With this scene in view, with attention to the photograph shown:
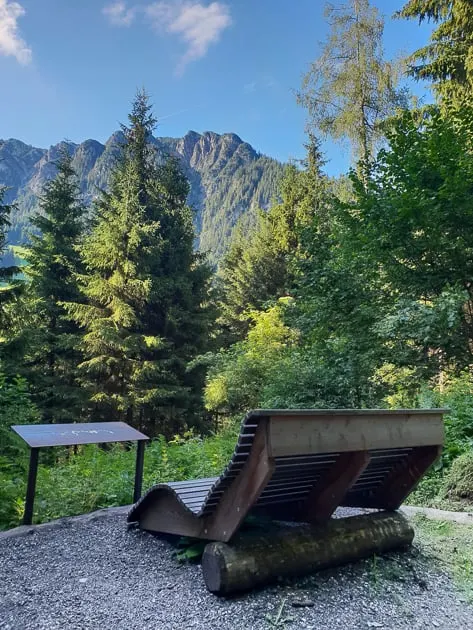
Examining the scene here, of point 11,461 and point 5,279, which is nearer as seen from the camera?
point 11,461

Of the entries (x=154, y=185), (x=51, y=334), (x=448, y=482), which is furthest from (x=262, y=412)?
(x=154, y=185)

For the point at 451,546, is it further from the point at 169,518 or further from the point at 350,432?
the point at 169,518

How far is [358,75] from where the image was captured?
11820 millimetres

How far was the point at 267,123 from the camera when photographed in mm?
30422

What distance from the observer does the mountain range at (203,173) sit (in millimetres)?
93750

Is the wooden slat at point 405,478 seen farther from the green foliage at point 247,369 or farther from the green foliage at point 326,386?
the green foliage at point 247,369

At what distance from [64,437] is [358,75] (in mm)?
12243

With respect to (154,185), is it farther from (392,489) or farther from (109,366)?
(392,489)

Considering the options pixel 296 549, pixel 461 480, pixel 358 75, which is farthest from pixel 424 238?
pixel 358 75

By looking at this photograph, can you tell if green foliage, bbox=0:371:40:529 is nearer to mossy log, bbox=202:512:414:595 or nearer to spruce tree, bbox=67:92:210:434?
mossy log, bbox=202:512:414:595

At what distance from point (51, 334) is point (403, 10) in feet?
39.5

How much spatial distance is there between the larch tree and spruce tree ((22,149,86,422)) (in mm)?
8520

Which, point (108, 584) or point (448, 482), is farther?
point (448, 482)

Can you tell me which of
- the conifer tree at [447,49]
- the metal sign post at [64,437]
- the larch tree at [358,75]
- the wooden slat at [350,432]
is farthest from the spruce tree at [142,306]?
the wooden slat at [350,432]
